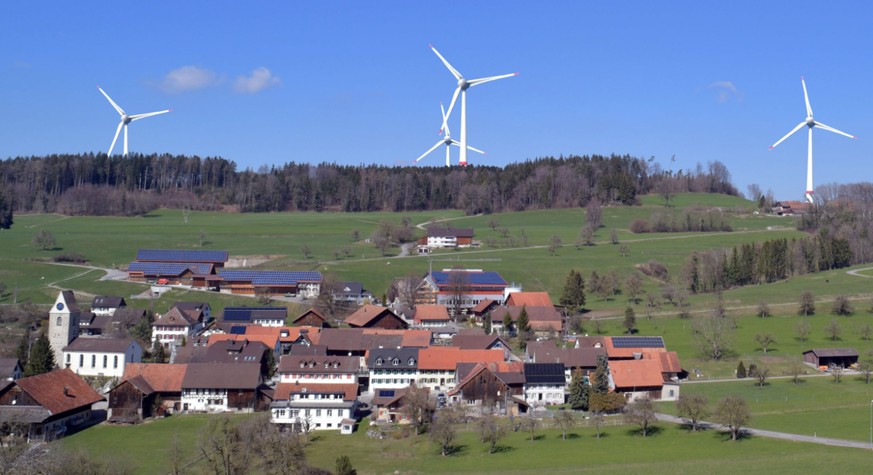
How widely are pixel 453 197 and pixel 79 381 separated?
124123 mm

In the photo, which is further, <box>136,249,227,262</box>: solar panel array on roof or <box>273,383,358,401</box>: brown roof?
<box>136,249,227,262</box>: solar panel array on roof

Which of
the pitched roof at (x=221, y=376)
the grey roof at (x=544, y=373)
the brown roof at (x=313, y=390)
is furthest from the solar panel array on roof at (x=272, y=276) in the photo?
the grey roof at (x=544, y=373)

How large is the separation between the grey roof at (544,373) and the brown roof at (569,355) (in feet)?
8.41

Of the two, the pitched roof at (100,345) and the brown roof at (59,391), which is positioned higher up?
the pitched roof at (100,345)

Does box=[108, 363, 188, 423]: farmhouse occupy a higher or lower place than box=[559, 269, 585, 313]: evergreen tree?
lower

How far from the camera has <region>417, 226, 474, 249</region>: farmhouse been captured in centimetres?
11662

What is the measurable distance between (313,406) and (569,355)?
1742 centimetres

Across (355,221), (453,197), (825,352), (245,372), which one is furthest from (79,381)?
(453,197)

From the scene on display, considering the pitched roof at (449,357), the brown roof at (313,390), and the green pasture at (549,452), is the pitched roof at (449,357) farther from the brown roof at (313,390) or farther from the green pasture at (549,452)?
the green pasture at (549,452)

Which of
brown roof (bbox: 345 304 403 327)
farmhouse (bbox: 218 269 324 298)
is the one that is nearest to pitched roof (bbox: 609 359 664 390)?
brown roof (bbox: 345 304 403 327)

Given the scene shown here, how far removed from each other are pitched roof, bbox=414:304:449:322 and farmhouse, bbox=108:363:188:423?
82.7 feet

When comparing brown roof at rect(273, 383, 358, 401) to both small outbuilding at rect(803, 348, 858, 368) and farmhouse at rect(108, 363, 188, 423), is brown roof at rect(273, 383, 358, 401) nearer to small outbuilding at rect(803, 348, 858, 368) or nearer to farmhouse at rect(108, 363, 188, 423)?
farmhouse at rect(108, 363, 188, 423)

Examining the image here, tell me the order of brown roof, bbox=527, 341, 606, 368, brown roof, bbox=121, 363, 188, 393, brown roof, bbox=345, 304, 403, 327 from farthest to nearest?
brown roof, bbox=345, 304, 403, 327, brown roof, bbox=527, 341, 606, 368, brown roof, bbox=121, 363, 188, 393

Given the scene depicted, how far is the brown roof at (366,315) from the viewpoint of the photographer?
72.6 metres
